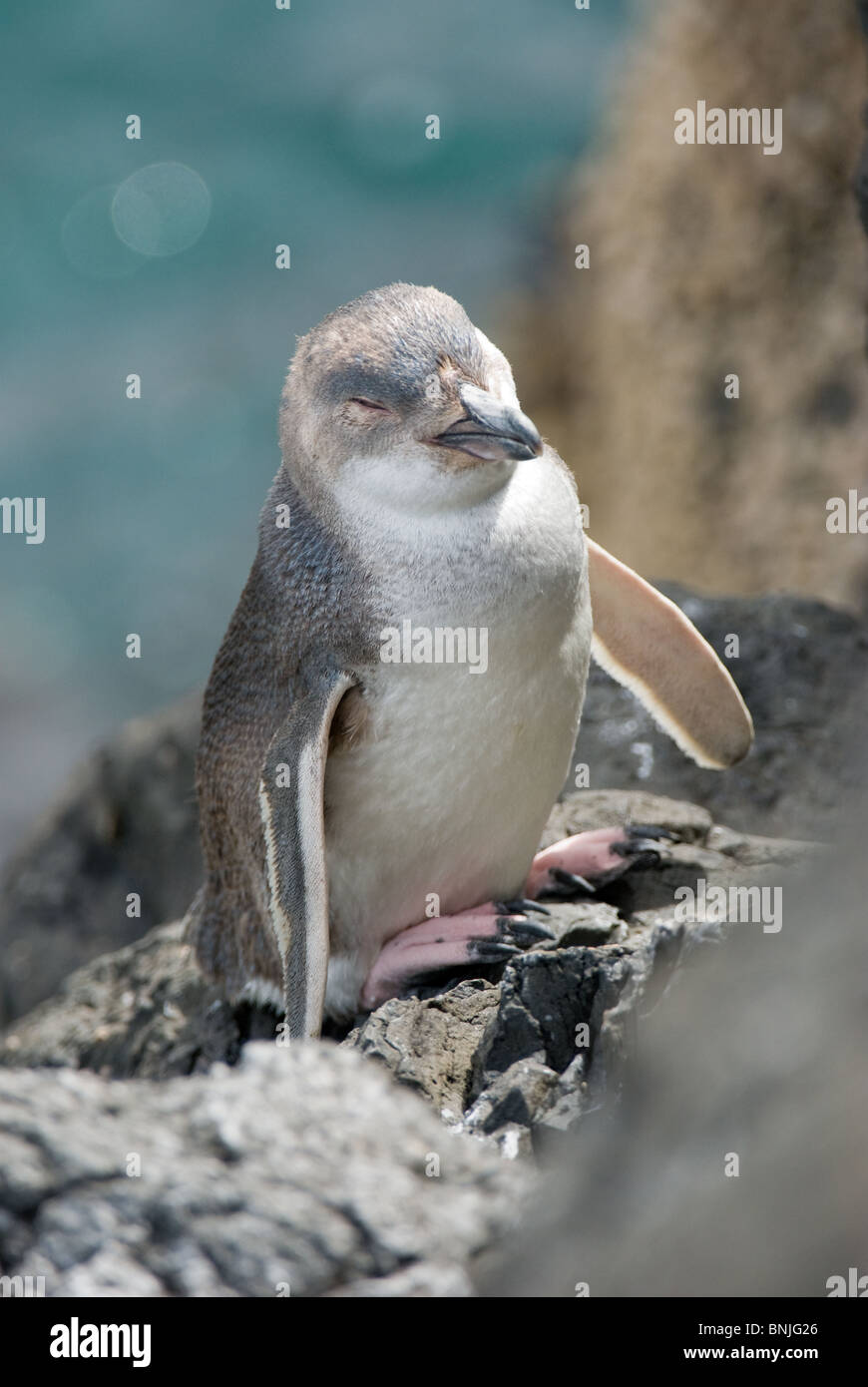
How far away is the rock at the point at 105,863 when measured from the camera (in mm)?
4910

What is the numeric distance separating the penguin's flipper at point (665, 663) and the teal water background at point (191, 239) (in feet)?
26.4

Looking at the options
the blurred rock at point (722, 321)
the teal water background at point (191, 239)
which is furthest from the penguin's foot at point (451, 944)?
the teal water background at point (191, 239)

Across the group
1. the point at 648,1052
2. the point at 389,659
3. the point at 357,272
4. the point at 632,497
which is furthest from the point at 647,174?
the point at 648,1052

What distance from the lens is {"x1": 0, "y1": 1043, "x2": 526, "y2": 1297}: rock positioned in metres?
1.64

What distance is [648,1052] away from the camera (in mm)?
1603

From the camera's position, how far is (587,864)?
11.2 feet

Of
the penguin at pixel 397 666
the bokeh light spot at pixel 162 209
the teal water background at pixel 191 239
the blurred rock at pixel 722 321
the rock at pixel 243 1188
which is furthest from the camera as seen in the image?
the bokeh light spot at pixel 162 209

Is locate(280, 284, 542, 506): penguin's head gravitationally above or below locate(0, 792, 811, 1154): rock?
above

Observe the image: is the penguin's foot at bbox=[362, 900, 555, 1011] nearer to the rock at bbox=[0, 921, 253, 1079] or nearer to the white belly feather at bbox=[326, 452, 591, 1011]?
the white belly feather at bbox=[326, 452, 591, 1011]

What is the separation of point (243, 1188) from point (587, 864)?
5.97ft

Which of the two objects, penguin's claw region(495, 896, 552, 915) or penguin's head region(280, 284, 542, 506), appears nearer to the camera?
penguin's head region(280, 284, 542, 506)

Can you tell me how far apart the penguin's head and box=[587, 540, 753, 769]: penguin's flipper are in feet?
2.09

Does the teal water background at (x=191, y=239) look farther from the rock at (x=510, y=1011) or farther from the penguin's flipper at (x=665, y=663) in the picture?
the penguin's flipper at (x=665, y=663)

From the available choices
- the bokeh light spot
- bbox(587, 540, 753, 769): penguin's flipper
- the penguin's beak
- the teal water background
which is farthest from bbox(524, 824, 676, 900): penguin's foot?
the bokeh light spot
